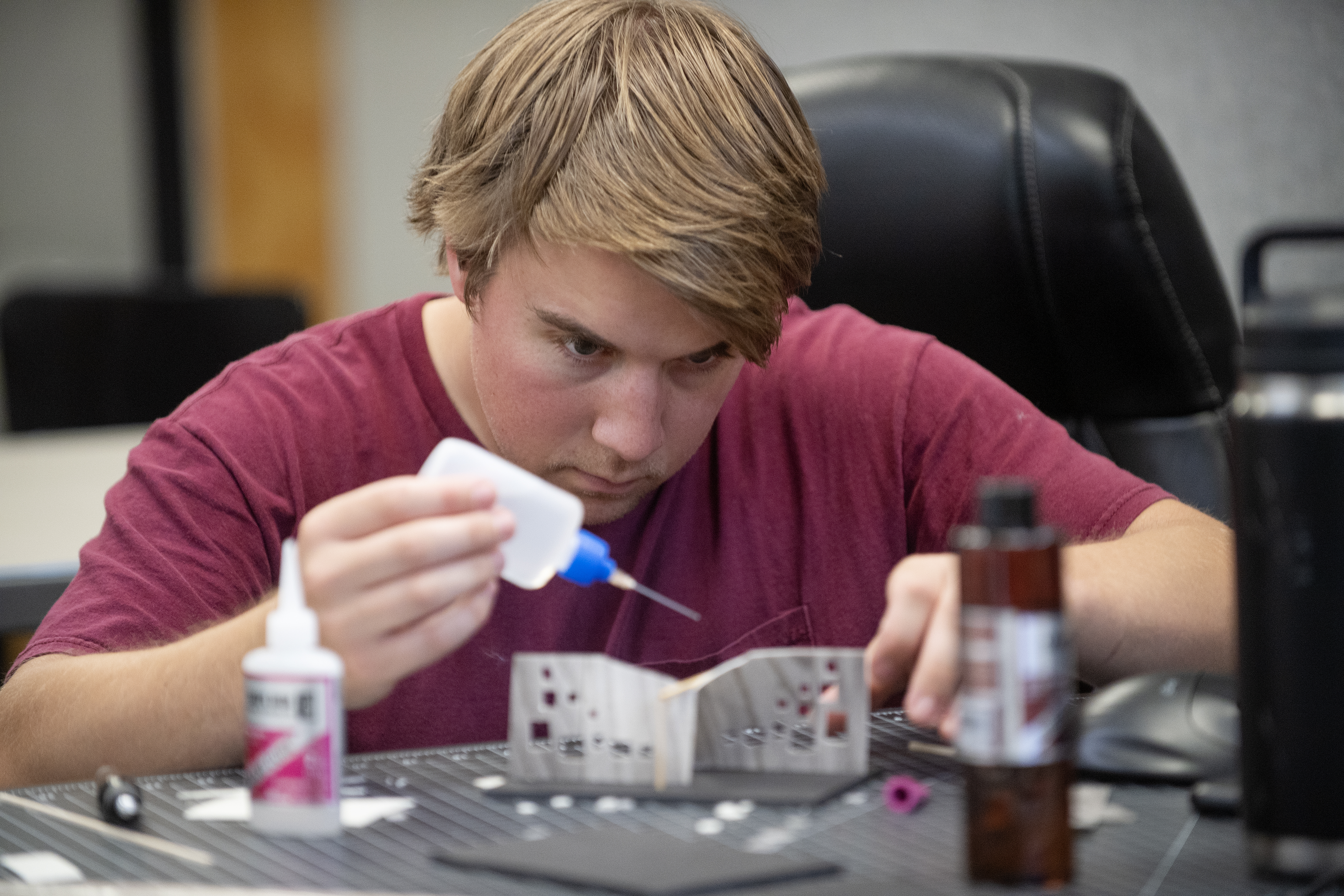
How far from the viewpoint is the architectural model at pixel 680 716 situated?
77 centimetres

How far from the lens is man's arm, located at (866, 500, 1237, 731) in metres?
0.77

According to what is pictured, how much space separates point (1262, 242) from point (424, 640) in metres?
0.44

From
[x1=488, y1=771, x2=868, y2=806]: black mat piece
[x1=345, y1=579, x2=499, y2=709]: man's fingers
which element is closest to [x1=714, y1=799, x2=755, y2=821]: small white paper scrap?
[x1=488, y1=771, x2=868, y2=806]: black mat piece

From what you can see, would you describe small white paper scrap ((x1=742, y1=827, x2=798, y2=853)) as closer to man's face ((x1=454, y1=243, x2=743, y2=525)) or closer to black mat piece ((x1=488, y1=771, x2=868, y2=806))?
black mat piece ((x1=488, y1=771, x2=868, y2=806))

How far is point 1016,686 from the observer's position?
0.59 metres

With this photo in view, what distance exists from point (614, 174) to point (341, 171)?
145 inches

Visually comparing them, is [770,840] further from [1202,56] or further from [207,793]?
[1202,56]

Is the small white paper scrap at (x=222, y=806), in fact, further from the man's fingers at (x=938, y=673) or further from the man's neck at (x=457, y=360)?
the man's neck at (x=457, y=360)

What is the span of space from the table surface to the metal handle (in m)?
1.14

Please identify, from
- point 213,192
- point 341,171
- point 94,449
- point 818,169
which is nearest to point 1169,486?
point 818,169

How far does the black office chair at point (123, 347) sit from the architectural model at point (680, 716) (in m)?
1.98

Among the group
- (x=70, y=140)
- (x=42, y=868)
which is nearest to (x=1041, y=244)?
(x=42, y=868)

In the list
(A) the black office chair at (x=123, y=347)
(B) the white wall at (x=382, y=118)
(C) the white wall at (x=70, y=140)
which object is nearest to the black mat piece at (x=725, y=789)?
(A) the black office chair at (x=123, y=347)

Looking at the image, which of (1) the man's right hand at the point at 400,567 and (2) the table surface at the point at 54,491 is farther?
(2) the table surface at the point at 54,491
